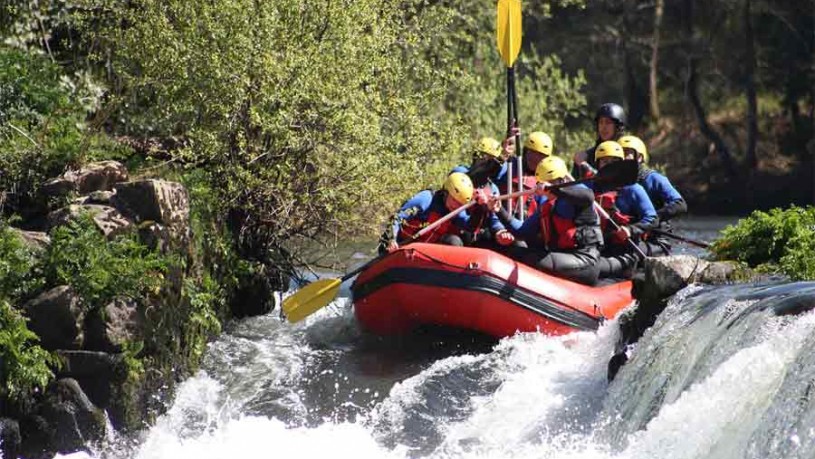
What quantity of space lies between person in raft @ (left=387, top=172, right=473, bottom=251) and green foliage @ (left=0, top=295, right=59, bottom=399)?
12.0 ft

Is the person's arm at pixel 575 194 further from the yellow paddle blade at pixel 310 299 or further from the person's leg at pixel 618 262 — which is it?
the yellow paddle blade at pixel 310 299

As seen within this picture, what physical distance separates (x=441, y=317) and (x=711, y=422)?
345cm

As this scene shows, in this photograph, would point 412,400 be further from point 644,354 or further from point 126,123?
point 126,123

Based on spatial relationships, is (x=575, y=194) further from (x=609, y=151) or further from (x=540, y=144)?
(x=540, y=144)

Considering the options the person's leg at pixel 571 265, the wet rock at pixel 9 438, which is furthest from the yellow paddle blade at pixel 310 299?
the wet rock at pixel 9 438

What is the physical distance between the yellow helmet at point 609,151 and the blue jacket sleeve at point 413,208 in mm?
1433

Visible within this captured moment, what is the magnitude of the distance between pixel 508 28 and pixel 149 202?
16.1ft

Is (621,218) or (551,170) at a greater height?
(551,170)

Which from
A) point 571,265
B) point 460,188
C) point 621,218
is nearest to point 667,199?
point 621,218

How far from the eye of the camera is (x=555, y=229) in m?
11.8

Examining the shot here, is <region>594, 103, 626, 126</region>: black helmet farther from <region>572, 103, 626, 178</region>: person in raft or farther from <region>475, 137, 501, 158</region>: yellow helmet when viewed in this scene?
<region>475, 137, 501, 158</region>: yellow helmet

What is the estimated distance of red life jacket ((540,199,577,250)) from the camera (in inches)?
462

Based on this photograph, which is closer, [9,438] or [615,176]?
[9,438]

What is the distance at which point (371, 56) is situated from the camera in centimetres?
1250
